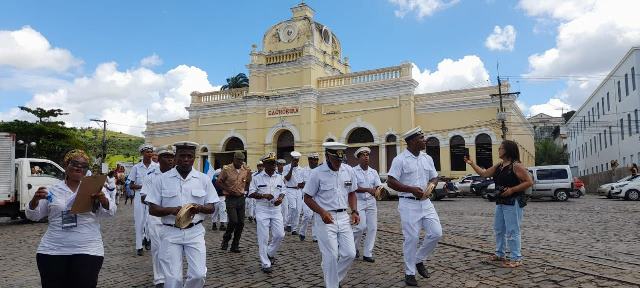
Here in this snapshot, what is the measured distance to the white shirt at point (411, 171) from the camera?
20.7 ft

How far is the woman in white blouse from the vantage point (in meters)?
3.98

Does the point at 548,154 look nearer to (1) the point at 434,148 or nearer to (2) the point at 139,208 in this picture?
(1) the point at 434,148

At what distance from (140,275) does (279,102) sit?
25829 millimetres

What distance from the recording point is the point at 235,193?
339 inches

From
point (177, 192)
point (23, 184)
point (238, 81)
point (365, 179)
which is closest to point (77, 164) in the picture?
point (177, 192)

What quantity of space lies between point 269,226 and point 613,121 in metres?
38.8

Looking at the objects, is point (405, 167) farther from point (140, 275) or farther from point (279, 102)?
point (279, 102)

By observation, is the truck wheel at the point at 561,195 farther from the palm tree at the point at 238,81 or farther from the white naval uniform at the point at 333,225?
the palm tree at the point at 238,81

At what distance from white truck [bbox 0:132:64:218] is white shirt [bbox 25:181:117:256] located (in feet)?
39.1

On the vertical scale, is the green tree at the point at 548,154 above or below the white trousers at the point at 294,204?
above

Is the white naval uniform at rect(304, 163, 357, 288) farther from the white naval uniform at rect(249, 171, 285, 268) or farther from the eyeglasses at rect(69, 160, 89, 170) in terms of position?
the eyeglasses at rect(69, 160, 89, 170)

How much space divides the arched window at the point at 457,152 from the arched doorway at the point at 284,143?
35.1ft

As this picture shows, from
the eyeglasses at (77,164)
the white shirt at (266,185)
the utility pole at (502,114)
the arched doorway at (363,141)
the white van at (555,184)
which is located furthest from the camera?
the arched doorway at (363,141)

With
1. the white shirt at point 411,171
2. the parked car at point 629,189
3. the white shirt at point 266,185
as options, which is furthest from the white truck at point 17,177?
the parked car at point 629,189
